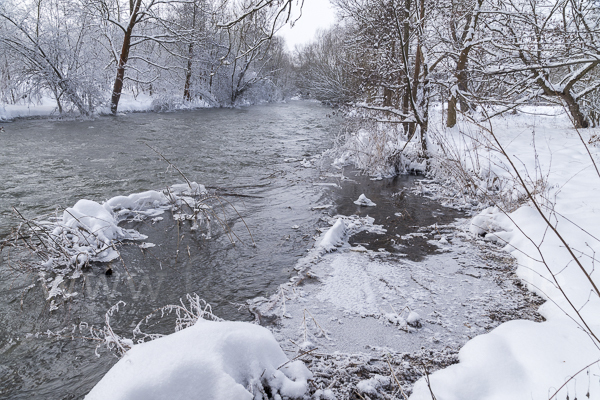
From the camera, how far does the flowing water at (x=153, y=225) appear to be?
244 centimetres

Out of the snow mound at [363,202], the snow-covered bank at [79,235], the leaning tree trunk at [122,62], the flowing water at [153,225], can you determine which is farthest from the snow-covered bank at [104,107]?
the snow mound at [363,202]

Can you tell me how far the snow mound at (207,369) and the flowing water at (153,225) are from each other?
86 centimetres

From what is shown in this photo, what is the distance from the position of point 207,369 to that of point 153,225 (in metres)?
3.33

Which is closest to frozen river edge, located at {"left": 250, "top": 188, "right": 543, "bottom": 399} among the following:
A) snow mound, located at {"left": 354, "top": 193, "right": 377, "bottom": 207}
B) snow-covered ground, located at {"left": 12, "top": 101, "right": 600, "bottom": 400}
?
snow-covered ground, located at {"left": 12, "top": 101, "right": 600, "bottom": 400}

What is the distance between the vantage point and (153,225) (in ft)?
14.9

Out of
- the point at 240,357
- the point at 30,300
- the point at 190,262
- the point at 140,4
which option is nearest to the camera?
the point at 240,357

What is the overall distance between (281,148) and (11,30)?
1103 cm

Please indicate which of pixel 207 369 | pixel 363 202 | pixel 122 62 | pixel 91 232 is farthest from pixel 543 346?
pixel 122 62

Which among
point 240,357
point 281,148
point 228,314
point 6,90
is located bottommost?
point 228,314

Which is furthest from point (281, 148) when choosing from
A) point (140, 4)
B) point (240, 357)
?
point (140, 4)

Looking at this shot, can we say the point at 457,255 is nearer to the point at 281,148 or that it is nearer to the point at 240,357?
the point at 240,357

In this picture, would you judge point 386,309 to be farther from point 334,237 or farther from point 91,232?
point 91,232

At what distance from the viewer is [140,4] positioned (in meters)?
16.2

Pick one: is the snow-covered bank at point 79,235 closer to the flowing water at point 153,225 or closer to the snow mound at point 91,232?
the snow mound at point 91,232
